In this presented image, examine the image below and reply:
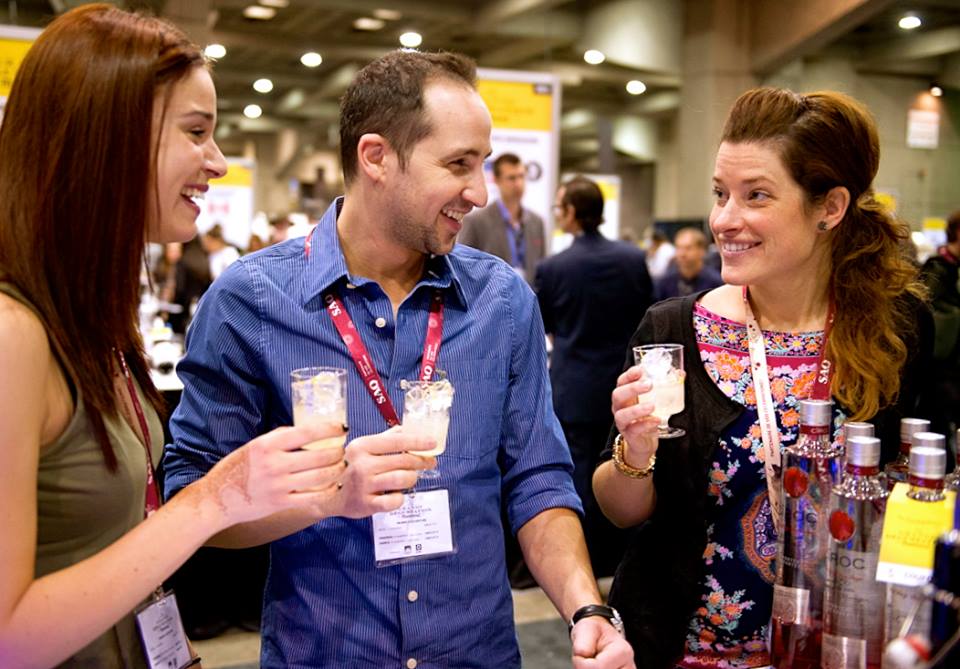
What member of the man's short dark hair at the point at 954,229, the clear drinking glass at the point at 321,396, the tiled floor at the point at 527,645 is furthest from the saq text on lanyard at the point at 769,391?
the man's short dark hair at the point at 954,229

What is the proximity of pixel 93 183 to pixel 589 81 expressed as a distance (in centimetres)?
1217

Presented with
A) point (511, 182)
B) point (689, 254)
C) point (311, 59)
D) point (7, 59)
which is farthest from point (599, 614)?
point (311, 59)

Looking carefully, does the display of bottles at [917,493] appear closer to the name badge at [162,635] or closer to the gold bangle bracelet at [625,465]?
the gold bangle bracelet at [625,465]

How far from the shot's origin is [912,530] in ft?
3.80

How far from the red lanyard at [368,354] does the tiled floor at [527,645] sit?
7.91 feet

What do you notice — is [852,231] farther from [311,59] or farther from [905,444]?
[311,59]

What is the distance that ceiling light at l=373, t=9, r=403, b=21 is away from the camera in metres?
12.0

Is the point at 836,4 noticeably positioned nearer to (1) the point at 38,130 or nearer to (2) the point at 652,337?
(2) the point at 652,337

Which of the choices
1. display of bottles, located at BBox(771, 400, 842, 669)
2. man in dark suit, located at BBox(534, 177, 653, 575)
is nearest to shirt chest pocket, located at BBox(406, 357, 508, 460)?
display of bottles, located at BBox(771, 400, 842, 669)

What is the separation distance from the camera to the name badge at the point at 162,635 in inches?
57.8

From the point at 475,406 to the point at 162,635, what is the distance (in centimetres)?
67

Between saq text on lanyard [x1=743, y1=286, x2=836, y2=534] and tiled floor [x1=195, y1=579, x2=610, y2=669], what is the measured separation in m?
2.36

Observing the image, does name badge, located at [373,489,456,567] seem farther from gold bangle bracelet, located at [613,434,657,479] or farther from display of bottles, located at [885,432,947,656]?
display of bottles, located at [885,432,947,656]

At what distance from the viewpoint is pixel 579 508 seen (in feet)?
6.17
